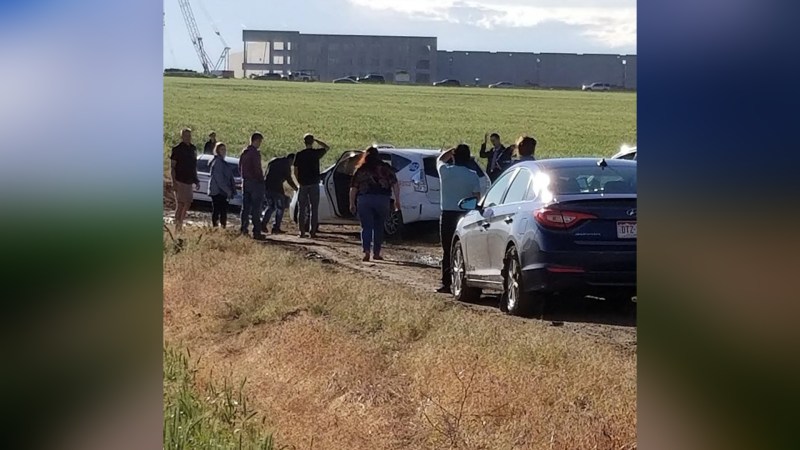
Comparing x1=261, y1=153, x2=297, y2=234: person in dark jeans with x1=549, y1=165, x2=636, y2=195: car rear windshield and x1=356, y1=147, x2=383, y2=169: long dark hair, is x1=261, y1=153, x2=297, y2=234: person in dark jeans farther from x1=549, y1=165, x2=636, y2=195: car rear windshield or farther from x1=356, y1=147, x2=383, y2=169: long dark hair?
x1=549, y1=165, x2=636, y2=195: car rear windshield

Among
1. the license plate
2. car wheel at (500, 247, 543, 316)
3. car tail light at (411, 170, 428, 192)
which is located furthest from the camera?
car tail light at (411, 170, 428, 192)

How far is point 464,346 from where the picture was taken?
5094 millimetres

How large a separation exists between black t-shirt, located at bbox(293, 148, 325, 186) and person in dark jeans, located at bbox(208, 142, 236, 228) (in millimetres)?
362

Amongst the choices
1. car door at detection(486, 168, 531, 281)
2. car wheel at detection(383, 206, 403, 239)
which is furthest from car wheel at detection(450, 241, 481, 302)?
car wheel at detection(383, 206, 403, 239)

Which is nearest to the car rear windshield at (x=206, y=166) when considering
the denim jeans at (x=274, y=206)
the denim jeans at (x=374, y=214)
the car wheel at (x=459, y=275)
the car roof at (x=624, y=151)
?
the denim jeans at (x=274, y=206)

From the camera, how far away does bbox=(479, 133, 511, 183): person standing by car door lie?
5.29 m

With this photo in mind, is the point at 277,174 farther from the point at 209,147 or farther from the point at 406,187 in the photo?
the point at 406,187

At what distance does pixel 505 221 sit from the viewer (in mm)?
5223

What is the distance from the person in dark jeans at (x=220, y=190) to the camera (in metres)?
6.00

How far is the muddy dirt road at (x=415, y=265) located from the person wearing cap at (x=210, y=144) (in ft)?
1.01

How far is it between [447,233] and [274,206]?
3.43 feet

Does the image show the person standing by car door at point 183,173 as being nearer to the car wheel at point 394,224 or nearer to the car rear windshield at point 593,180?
the car wheel at point 394,224
